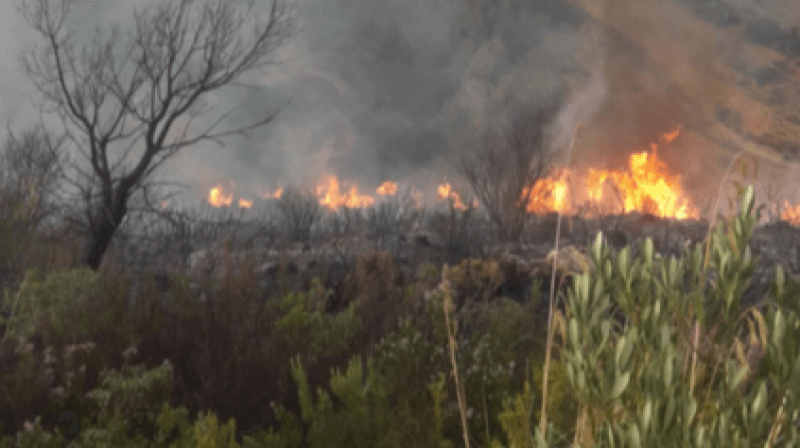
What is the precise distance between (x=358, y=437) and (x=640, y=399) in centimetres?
187

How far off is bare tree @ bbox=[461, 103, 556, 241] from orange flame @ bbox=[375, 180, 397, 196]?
80.2ft

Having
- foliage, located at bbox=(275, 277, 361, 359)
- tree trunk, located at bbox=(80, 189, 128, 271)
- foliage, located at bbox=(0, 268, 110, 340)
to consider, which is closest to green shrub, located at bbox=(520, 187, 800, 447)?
foliage, located at bbox=(275, 277, 361, 359)

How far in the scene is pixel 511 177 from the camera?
1795 cm

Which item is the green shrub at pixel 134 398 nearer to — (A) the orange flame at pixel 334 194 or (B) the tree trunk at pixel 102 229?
(B) the tree trunk at pixel 102 229

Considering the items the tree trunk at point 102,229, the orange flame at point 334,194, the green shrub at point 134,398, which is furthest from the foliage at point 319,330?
the orange flame at point 334,194

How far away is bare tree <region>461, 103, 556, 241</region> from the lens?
17250 millimetres

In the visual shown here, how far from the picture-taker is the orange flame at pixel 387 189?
4375 cm

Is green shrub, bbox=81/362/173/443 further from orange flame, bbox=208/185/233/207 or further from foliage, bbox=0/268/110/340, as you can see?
orange flame, bbox=208/185/233/207

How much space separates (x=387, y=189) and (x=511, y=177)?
26495 mm

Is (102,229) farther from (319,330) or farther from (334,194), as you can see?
(334,194)

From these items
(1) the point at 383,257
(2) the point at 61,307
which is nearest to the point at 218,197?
(1) the point at 383,257

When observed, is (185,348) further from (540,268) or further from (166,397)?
(540,268)

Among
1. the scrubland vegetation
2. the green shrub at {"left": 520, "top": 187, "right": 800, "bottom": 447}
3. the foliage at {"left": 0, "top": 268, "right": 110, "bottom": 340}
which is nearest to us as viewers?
the green shrub at {"left": 520, "top": 187, "right": 800, "bottom": 447}

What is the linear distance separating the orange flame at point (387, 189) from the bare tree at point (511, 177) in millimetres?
24441
